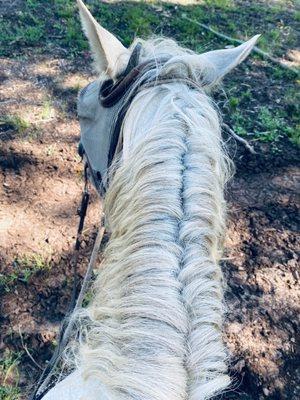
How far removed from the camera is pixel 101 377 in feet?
3.25

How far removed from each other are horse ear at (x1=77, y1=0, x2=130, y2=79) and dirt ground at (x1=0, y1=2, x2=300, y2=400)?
1.46m

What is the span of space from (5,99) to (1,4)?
1563 millimetres

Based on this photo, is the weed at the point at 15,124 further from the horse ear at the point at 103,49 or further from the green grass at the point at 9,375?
the horse ear at the point at 103,49

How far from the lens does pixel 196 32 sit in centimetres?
483

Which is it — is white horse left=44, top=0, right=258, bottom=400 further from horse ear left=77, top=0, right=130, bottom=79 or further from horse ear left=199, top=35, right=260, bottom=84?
horse ear left=199, top=35, right=260, bottom=84

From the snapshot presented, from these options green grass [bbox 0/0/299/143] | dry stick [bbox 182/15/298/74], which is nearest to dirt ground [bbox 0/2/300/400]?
green grass [bbox 0/0/299/143]

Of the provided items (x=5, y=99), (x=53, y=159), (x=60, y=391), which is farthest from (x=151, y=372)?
(x=5, y=99)

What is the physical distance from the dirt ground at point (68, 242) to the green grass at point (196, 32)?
9.1 inches

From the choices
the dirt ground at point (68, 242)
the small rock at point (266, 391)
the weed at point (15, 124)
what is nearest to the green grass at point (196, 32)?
the weed at point (15, 124)

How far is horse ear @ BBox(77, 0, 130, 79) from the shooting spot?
1455 millimetres

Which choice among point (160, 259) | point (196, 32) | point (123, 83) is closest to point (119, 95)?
point (123, 83)

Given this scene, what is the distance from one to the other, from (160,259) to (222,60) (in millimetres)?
919

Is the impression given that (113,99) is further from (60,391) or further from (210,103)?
(60,391)

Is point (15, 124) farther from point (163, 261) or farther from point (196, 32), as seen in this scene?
point (163, 261)
